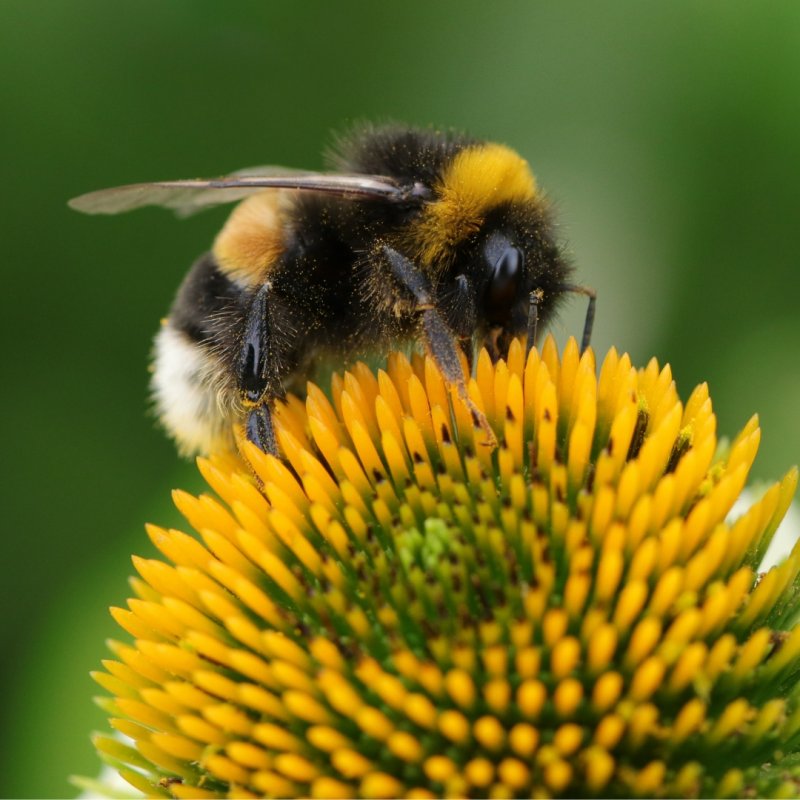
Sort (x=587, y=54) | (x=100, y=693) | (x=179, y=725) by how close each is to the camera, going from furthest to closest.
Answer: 1. (x=587, y=54)
2. (x=100, y=693)
3. (x=179, y=725)

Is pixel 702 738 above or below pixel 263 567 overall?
below

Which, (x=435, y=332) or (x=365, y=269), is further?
(x=365, y=269)

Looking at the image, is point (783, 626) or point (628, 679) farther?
point (783, 626)

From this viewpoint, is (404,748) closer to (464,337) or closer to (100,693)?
(464,337)

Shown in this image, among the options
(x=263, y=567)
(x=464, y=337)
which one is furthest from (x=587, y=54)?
(x=263, y=567)

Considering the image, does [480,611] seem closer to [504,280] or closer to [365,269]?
[504,280]

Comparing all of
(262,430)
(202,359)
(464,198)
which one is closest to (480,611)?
(262,430)

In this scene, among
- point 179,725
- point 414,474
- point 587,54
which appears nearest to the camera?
point 179,725

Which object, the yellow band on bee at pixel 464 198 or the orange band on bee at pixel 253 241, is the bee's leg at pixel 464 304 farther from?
the orange band on bee at pixel 253 241
